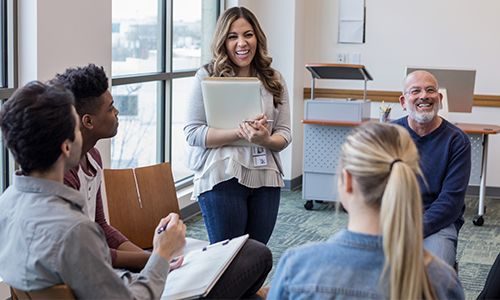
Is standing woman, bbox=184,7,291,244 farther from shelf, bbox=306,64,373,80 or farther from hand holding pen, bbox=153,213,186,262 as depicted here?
shelf, bbox=306,64,373,80

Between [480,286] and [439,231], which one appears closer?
[439,231]

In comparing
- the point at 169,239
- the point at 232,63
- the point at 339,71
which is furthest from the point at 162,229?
the point at 339,71

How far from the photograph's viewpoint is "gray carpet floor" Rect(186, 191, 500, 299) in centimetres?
466

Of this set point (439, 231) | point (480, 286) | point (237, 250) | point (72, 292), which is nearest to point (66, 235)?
point (72, 292)

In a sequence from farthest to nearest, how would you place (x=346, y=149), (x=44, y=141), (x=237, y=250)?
1. (x=237, y=250)
2. (x=44, y=141)
3. (x=346, y=149)

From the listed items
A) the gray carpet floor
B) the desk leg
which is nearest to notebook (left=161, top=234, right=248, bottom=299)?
the gray carpet floor

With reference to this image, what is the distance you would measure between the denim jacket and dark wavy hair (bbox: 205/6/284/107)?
61.1 inches

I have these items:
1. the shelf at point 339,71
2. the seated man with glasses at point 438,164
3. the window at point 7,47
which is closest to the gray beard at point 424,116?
the seated man with glasses at point 438,164

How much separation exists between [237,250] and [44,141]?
867 millimetres

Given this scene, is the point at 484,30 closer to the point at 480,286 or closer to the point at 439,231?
the point at 480,286

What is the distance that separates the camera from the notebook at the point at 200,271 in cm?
217

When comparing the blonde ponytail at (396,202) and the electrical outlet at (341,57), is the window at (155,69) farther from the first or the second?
the blonde ponytail at (396,202)

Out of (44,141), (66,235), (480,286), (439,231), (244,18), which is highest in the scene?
(244,18)

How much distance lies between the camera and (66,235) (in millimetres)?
1656
